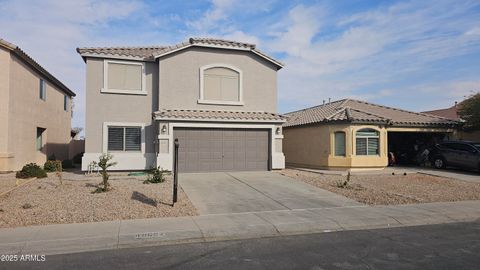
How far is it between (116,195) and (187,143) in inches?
278

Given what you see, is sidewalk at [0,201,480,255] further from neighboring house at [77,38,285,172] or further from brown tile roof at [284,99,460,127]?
brown tile roof at [284,99,460,127]

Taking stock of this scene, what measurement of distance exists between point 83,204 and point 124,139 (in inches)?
343

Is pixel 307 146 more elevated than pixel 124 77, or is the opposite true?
pixel 124 77

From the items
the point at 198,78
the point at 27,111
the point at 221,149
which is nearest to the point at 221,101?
the point at 198,78

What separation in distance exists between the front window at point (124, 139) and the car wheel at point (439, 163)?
1689cm

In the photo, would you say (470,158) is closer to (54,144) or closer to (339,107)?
(339,107)

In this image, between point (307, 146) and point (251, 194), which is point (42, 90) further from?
point (251, 194)

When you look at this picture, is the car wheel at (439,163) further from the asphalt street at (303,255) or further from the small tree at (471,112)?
the asphalt street at (303,255)

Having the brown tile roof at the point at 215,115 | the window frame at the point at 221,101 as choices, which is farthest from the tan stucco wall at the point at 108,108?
the window frame at the point at 221,101

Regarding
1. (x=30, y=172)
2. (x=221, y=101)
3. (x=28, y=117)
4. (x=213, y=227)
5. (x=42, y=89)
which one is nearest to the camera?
(x=213, y=227)

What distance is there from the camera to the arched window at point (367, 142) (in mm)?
20984

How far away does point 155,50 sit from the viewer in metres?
21.0

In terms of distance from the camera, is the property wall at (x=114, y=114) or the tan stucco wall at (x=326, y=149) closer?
the property wall at (x=114, y=114)

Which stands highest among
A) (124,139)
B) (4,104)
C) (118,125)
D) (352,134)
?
(4,104)
